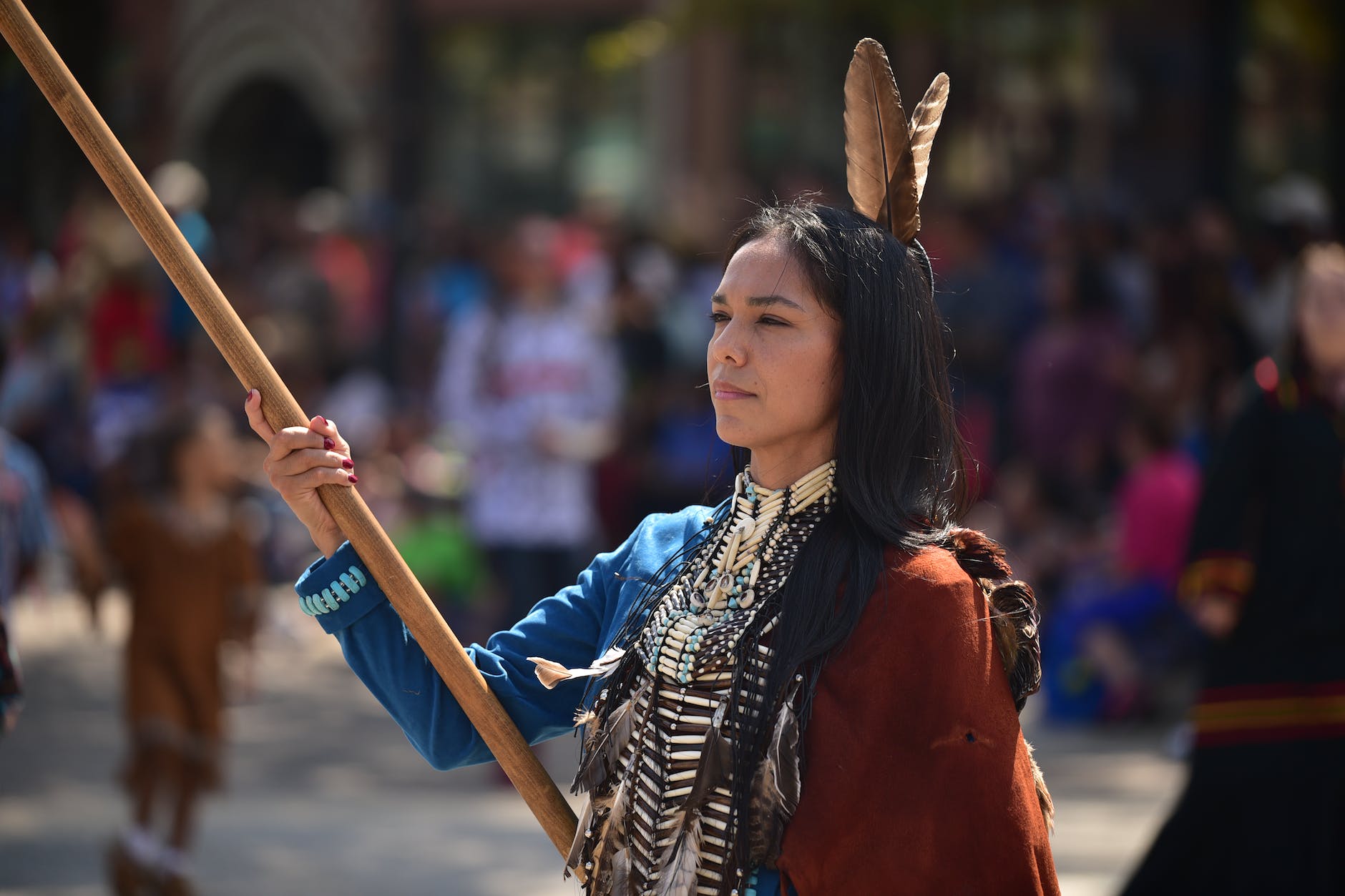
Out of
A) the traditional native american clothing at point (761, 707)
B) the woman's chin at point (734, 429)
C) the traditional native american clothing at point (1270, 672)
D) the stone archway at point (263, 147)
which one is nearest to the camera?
the traditional native american clothing at point (761, 707)

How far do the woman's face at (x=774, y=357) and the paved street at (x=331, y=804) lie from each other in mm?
3549

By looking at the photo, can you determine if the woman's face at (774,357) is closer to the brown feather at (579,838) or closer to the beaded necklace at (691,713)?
the beaded necklace at (691,713)

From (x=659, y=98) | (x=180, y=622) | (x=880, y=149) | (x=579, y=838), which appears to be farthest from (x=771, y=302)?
(x=659, y=98)

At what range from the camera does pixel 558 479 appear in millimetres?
7383

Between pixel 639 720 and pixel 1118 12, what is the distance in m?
11.6

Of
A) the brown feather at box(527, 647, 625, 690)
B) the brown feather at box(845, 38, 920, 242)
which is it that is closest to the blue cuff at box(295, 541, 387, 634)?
the brown feather at box(527, 647, 625, 690)

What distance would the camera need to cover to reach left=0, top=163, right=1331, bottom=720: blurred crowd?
291 inches

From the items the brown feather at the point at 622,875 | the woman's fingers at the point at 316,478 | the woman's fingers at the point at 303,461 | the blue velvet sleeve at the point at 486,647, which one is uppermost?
the woman's fingers at the point at 303,461

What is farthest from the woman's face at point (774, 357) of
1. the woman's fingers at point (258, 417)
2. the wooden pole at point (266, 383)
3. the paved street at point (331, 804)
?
the paved street at point (331, 804)

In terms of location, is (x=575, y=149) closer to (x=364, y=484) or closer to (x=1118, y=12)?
(x=1118, y=12)

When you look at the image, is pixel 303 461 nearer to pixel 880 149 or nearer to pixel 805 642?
pixel 805 642

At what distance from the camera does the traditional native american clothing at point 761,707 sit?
2.10 m

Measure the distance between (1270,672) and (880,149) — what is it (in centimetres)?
281

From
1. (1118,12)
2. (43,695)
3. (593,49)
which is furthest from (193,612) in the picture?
(1118,12)
